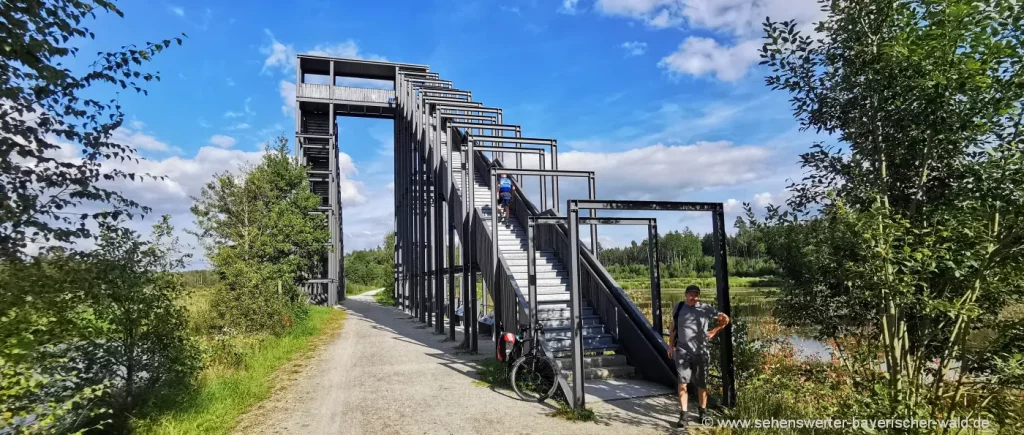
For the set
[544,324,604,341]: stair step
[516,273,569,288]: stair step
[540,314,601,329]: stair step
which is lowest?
[544,324,604,341]: stair step

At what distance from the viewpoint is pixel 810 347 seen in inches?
514

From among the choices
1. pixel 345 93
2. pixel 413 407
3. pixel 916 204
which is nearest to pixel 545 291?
pixel 413 407

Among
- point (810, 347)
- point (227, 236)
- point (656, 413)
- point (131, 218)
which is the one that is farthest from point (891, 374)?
point (227, 236)

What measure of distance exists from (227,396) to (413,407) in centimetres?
272

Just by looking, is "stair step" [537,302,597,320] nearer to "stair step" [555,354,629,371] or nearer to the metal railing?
the metal railing

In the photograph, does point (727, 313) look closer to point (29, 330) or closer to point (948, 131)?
point (948, 131)

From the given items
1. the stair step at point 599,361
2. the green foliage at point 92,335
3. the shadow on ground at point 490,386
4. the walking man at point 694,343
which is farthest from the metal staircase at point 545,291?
the green foliage at point 92,335

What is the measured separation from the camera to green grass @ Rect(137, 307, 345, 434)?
616cm

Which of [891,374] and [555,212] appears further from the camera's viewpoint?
[555,212]

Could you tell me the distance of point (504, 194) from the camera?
13250 millimetres

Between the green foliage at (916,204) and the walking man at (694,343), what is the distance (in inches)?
36.4

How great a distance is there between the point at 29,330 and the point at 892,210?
6.50m

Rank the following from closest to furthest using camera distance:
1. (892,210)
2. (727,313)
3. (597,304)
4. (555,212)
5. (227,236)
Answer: (892,210)
(727,313)
(597,304)
(555,212)
(227,236)

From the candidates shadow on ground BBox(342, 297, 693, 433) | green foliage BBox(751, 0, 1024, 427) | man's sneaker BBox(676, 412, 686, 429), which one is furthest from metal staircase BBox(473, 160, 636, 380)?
green foliage BBox(751, 0, 1024, 427)
